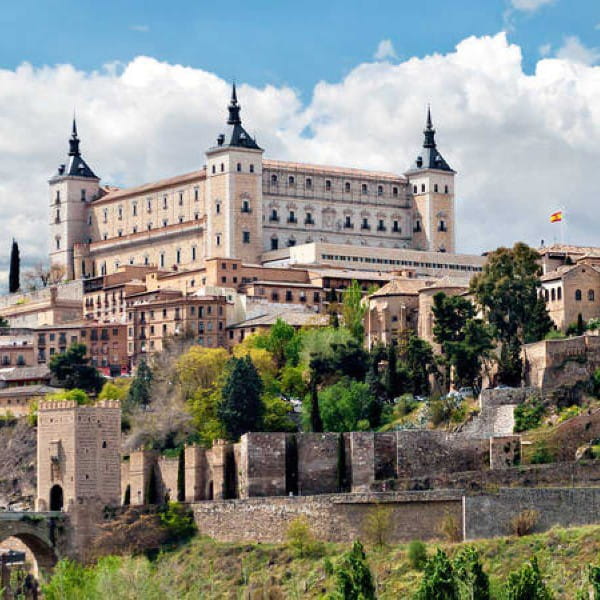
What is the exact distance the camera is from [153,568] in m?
81.2

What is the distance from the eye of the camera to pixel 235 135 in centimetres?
13688

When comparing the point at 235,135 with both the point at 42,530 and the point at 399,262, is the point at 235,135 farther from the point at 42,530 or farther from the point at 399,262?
the point at 42,530

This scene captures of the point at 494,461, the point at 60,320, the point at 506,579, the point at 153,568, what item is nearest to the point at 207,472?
the point at 153,568

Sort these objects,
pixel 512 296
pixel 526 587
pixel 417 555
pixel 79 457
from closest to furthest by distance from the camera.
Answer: pixel 526 587
pixel 417 555
pixel 79 457
pixel 512 296

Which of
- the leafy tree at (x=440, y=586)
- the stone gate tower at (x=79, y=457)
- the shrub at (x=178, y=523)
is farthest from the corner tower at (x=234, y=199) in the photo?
the leafy tree at (x=440, y=586)

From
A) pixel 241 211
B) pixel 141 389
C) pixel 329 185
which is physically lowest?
pixel 141 389

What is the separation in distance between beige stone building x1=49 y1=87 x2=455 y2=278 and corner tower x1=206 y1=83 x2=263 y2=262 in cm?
6

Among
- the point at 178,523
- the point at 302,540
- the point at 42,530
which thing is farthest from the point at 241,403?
the point at 302,540

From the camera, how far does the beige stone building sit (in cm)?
13650

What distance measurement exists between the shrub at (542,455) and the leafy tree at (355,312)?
27.5 meters

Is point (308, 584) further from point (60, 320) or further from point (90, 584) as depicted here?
point (60, 320)

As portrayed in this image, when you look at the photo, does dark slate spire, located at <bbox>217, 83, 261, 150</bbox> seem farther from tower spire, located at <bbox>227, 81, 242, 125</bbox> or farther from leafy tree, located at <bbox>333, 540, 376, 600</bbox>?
leafy tree, located at <bbox>333, 540, 376, 600</bbox>

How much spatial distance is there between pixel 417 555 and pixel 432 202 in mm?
72174

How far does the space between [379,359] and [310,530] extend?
85.1 feet
